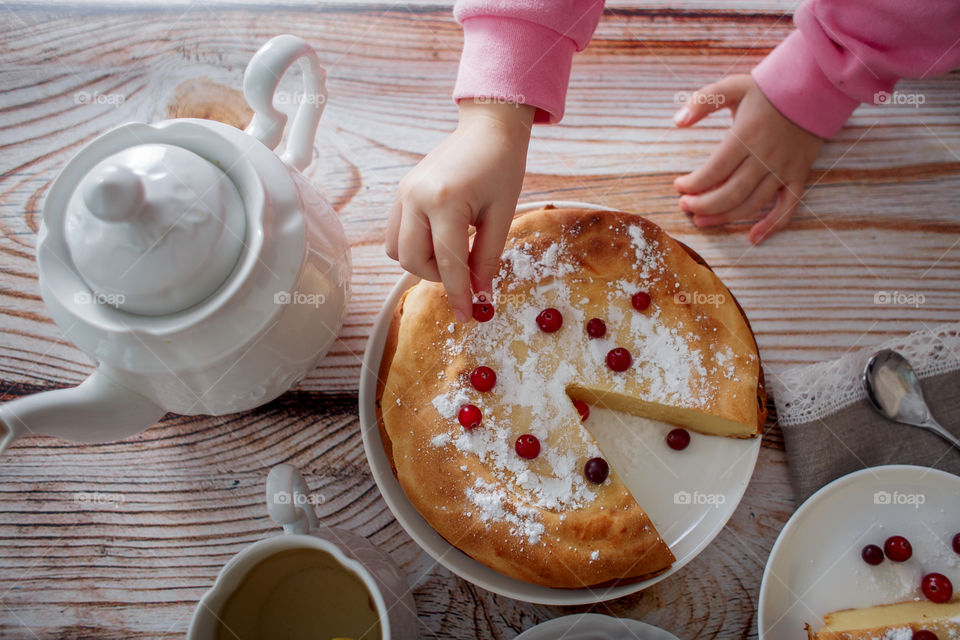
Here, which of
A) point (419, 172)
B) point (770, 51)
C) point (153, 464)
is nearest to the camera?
point (419, 172)

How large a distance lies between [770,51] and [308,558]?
1509 mm

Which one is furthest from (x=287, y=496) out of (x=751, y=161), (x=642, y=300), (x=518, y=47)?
(x=751, y=161)

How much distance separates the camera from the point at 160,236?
79 cm

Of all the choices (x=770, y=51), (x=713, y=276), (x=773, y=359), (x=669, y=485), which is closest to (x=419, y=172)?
(x=713, y=276)

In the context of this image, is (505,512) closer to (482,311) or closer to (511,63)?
(482,311)

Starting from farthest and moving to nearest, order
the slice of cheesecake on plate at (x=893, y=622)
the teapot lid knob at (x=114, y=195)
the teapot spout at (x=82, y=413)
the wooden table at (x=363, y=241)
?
1. the wooden table at (x=363, y=241)
2. the slice of cheesecake on plate at (x=893, y=622)
3. the teapot spout at (x=82, y=413)
4. the teapot lid knob at (x=114, y=195)

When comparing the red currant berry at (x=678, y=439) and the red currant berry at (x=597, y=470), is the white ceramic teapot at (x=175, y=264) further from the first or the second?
the red currant berry at (x=678, y=439)

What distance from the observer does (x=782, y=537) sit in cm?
119

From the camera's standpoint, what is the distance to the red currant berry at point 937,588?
1188mm

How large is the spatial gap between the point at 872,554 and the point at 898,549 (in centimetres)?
5

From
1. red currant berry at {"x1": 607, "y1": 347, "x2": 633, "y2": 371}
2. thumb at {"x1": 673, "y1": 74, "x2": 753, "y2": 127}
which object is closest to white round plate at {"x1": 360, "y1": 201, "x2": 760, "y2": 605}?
red currant berry at {"x1": 607, "y1": 347, "x2": 633, "y2": 371}

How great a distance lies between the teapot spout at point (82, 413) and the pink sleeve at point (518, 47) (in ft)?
2.40

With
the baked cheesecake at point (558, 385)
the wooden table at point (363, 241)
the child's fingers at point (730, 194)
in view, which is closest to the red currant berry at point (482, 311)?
the baked cheesecake at point (558, 385)

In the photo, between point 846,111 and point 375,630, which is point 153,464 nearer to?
point 375,630
